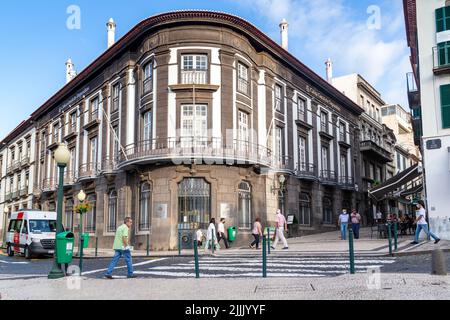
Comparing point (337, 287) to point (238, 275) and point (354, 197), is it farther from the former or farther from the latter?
point (354, 197)

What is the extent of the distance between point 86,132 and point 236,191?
13051 mm

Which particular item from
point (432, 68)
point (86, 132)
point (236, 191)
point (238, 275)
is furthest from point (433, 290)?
point (86, 132)

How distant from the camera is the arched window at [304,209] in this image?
2950cm

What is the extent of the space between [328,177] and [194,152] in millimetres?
14032

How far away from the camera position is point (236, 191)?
23578mm

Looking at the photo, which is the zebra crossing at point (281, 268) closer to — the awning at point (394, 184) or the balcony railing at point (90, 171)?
the awning at point (394, 184)

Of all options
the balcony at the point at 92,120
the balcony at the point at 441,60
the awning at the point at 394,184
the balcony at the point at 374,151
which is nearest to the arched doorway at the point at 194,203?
the awning at the point at 394,184

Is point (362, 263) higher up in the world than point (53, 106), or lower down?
lower down

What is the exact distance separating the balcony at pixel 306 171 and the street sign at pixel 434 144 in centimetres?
1017

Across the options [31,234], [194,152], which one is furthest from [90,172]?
[194,152]

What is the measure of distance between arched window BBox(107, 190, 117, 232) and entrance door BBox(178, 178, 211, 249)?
5.74 m

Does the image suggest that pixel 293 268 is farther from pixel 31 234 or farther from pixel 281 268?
pixel 31 234

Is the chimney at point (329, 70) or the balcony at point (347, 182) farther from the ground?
the chimney at point (329, 70)

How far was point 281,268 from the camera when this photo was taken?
12.3m
